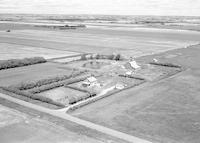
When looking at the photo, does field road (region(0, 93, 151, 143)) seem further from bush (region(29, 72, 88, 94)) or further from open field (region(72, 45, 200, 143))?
bush (region(29, 72, 88, 94))

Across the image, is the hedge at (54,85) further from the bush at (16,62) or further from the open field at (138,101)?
the bush at (16,62)

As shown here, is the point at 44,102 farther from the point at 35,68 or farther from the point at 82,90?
the point at 35,68

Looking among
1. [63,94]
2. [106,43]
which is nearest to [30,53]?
[106,43]

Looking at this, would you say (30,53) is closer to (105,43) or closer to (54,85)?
(105,43)

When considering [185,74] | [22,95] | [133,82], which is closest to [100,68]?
[133,82]

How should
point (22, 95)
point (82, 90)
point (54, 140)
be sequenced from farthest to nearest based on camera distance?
point (82, 90) < point (22, 95) < point (54, 140)

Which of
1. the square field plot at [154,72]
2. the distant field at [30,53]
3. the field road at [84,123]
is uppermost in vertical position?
the distant field at [30,53]

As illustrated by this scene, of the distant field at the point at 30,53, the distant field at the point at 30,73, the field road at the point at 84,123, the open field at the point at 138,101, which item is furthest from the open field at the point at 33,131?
the distant field at the point at 30,53
